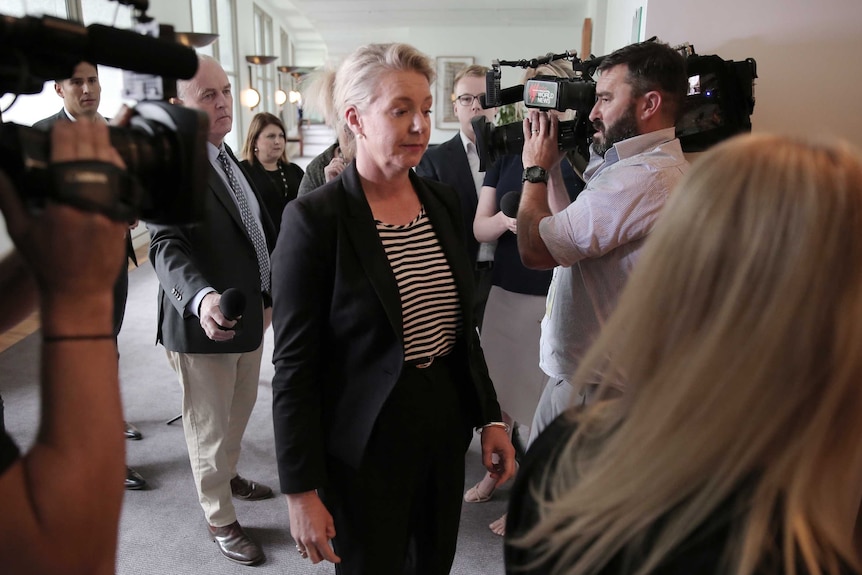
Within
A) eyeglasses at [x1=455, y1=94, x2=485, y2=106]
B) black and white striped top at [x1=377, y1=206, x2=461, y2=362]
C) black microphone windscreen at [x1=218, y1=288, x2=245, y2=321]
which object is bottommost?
black microphone windscreen at [x1=218, y1=288, x2=245, y2=321]

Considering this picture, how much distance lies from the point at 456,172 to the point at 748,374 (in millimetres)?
2187

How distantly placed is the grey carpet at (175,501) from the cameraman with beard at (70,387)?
0.99m

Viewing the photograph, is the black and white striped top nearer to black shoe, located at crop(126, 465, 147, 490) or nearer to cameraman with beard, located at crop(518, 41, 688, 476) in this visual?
cameraman with beard, located at crop(518, 41, 688, 476)

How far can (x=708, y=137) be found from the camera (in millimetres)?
2252

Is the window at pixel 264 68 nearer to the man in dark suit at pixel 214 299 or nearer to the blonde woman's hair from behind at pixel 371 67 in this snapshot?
the man in dark suit at pixel 214 299

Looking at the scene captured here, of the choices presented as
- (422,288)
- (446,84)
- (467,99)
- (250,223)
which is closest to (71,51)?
(422,288)

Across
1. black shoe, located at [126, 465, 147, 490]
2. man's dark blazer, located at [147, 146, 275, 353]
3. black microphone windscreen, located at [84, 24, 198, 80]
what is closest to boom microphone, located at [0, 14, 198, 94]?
black microphone windscreen, located at [84, 24, 198, 80]

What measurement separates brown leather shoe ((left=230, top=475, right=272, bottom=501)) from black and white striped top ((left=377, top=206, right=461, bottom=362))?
1.45 m

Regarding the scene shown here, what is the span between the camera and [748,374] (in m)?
0.59

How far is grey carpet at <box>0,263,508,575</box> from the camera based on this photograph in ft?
7.07

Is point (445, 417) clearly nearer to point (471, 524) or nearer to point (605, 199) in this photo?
point (605, 199)

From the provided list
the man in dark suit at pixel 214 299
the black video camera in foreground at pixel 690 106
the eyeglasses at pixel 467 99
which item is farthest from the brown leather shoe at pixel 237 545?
the eyeglasses at pixel 467 99

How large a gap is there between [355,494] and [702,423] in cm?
91

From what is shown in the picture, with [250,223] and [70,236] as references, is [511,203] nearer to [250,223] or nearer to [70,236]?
[250,223]
